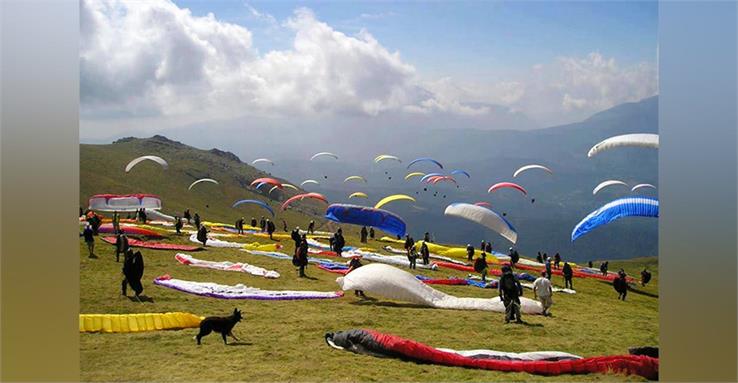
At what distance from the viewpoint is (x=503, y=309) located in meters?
16.6

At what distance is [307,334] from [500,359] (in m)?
4.44

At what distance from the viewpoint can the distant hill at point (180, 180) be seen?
3799 inches

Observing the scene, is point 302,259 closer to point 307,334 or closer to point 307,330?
point 307,330

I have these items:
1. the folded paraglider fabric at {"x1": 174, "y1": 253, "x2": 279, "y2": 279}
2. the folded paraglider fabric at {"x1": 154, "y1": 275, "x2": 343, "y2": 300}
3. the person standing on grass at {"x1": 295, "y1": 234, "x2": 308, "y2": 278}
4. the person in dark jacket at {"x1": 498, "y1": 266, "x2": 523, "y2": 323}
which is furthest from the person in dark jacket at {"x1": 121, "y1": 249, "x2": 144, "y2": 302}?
the person in dark jacket at {"x1": 498, "y1": 266, "x2": 523, "y2": 323}

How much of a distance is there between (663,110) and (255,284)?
43.9 ft

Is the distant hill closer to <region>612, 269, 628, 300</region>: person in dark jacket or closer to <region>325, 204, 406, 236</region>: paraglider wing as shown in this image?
<region>325, 204, 406, 236</region>: paraglider wing

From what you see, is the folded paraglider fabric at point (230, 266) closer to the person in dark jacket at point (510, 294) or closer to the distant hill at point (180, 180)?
the person in dark jacket at point (510, 294)

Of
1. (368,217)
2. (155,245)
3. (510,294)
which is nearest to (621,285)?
(368,217)

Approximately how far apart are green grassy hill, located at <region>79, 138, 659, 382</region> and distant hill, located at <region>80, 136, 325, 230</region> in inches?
2269

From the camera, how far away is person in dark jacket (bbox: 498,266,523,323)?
48.8ft

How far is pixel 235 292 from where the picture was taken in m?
18.5

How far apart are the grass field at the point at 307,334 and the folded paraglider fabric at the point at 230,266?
515mm
